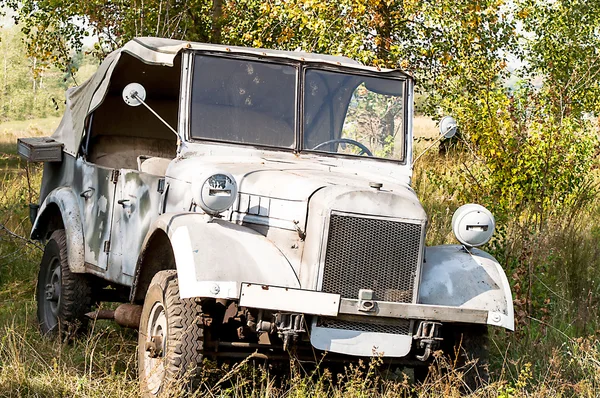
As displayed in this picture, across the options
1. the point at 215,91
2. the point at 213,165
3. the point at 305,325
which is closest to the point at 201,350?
the point at 305,325

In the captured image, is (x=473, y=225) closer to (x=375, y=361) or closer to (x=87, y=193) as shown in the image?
(x=375, y=361)

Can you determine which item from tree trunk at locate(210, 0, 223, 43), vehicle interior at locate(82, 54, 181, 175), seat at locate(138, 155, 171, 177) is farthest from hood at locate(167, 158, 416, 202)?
tree trunk at locate(210, 0, 223, 43)

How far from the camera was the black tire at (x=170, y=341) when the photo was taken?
17.3ft

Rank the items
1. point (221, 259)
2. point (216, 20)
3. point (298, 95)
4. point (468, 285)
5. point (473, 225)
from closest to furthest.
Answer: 1. point (221, 259)
2. point (468, 285)
3. point (473, 225)
4. point (298, 95)
5. point (216, 20)

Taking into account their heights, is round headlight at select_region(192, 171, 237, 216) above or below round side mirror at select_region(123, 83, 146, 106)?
below

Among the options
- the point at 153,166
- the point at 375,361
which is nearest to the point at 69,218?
the point at 153,166

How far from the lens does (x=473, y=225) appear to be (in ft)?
19.6

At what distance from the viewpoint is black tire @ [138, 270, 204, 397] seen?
17.3 feet

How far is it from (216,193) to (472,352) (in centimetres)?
182

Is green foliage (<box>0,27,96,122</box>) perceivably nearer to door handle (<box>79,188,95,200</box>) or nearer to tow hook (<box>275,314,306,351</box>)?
door handle (<box>79,188,95,200</box>)

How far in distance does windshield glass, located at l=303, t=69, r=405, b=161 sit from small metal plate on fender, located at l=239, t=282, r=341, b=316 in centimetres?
170

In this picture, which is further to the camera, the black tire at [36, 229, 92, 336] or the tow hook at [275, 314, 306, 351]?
the black tire at [36, 229, 92, 336]

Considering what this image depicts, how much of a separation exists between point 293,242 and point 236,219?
0.44m

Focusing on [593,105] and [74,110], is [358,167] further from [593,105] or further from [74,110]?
[593,105]
